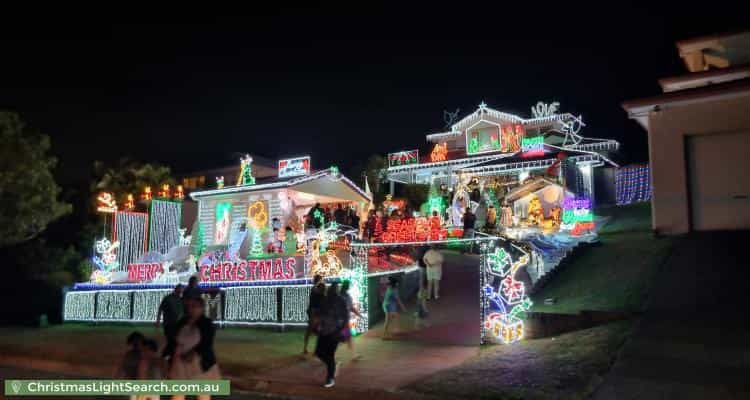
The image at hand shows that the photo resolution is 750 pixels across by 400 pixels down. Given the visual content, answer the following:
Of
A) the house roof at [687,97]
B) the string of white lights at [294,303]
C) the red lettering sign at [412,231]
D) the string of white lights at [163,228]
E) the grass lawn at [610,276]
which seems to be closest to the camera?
the grass lawn at [610,276]

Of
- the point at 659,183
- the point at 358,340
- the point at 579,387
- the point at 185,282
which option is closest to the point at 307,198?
the point at 185,282

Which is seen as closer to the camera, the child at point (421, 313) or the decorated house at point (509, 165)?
the child at point (421, 313)

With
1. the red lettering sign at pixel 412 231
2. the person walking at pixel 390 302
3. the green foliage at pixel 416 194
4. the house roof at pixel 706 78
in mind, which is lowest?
the person walking at pixel 390 302

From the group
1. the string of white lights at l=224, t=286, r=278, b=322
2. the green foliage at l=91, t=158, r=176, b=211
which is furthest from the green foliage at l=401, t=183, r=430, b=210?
the string of white lights at l=224, t=286, r=278, b=322

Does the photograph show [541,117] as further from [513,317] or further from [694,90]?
[513,317]

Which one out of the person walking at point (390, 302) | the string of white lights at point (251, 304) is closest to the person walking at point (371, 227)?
the string of white lights at point (251, 304)

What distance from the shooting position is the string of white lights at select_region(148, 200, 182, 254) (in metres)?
23.6

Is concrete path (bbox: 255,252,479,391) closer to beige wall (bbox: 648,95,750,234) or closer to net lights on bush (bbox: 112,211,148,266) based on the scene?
beige wall (bbox: 648,95,750,234)

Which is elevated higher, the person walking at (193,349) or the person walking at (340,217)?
the person walking at (340,217)

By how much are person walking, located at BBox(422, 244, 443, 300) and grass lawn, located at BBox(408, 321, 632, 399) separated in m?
4.55

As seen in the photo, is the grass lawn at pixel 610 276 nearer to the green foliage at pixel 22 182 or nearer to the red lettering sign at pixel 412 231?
the red lettering sign at pixel 412 231

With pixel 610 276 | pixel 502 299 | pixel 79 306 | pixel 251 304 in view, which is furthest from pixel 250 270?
pixel 610 276

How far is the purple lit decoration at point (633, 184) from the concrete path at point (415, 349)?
13.0 meters

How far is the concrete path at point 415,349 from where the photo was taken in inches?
390
